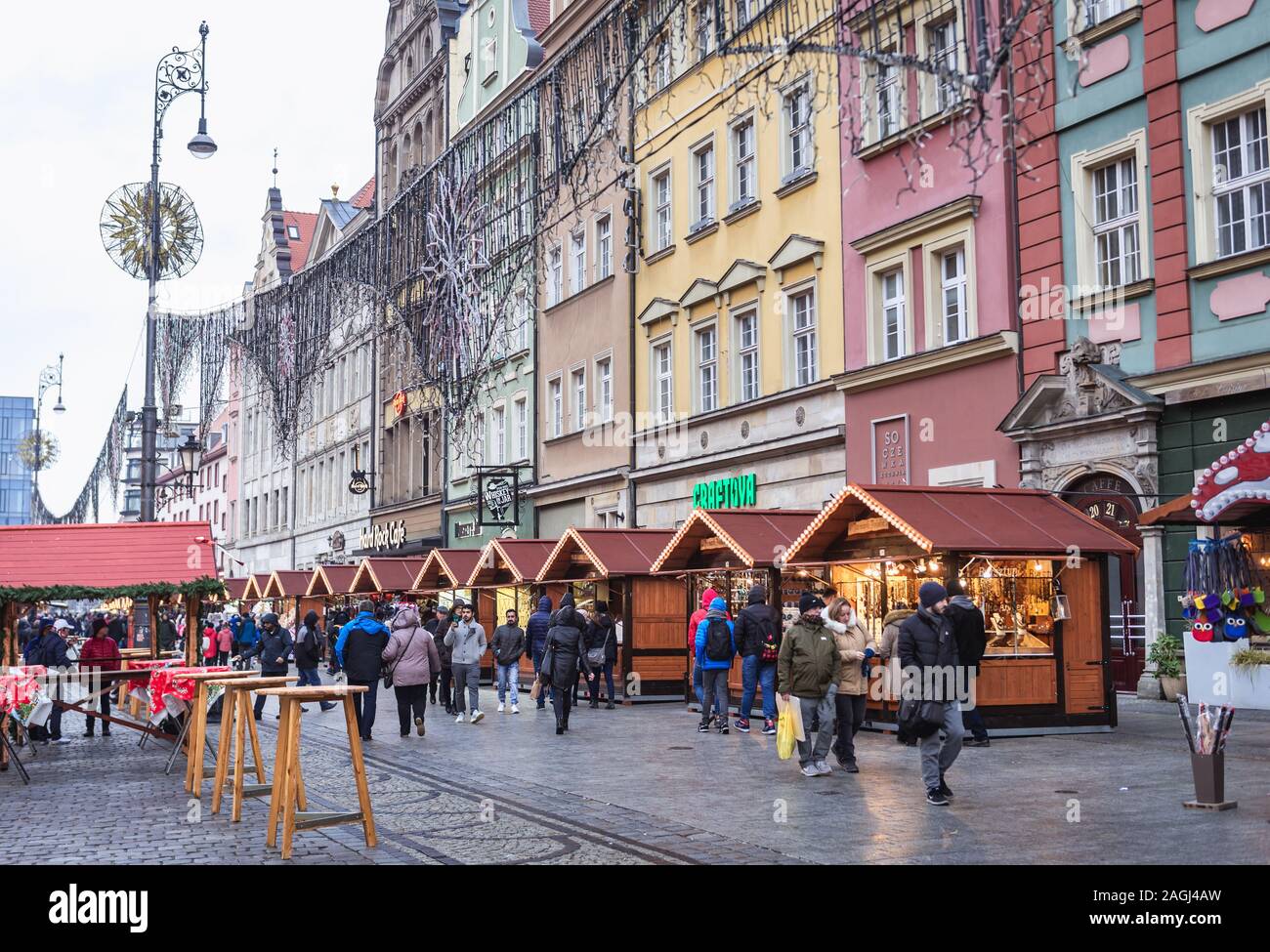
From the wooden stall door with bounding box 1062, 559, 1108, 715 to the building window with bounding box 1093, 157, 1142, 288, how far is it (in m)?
5.10

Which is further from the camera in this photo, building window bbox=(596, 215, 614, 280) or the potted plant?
building window bbox=(596, 215, 614, 280)

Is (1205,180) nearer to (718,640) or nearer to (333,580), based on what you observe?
(718,640)

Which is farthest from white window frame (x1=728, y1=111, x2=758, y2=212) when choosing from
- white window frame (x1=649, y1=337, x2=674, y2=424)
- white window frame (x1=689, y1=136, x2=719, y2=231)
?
white window frame (x1=649, y1=337, x2=674, y2=424)

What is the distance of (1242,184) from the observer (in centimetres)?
1919

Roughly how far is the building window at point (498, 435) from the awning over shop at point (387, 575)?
6304 millimetres

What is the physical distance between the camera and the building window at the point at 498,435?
43722mm

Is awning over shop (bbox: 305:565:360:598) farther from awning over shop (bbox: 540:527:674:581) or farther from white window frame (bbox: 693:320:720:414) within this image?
awning over shop (bbox: 540:527:674:581)

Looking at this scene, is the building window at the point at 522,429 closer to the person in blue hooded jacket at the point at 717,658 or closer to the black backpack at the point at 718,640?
the person in blue hooded jacket at the point at 717,658

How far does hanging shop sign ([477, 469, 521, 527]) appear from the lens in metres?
40.9

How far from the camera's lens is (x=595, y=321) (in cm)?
3709

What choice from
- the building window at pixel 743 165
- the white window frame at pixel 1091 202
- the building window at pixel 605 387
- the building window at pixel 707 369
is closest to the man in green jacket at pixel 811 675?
the white window frame at pixel 1091 202

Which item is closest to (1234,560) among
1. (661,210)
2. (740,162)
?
(740,162)

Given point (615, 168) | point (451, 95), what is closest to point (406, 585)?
point (615, 168)
